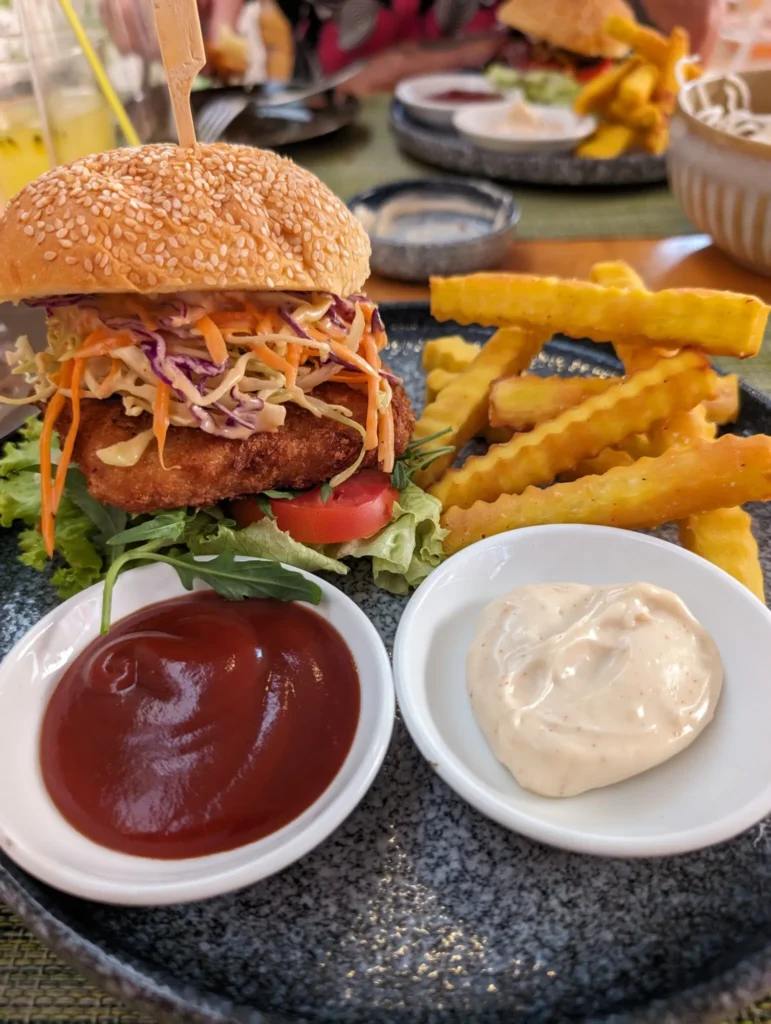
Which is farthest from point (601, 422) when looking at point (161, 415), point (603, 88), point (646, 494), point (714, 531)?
point (603, 88)

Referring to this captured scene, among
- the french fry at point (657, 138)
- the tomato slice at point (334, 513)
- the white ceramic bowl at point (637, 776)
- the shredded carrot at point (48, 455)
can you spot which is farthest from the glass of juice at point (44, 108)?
the french fry at point (657, 138)

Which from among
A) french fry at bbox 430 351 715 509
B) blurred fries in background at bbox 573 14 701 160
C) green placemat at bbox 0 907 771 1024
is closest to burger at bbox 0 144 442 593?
french fry at bbox 430 351 715 509

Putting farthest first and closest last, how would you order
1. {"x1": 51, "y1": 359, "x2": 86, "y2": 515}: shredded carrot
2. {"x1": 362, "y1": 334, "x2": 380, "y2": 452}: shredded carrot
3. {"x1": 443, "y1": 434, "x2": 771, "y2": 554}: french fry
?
{"x1": 362, "y1": 334, "x2": 380, "y2": 452}: shredded carrot, {"x1": 51, "y1": 359, "x2": 86, "y2": 515}: shredded carrot, {"x1": 443, "y1": 434, "x2": 771, "y2": 554}: french fry

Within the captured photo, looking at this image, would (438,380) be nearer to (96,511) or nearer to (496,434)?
(496,434)

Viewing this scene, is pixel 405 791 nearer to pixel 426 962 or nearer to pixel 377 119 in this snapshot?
pixel 426 962

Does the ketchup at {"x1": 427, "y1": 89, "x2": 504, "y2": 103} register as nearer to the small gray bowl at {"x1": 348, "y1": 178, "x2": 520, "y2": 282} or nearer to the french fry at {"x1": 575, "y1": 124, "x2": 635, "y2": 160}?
the french fry at {"x1": 575, "y1": 124, "x2": 635, "y2": 160}

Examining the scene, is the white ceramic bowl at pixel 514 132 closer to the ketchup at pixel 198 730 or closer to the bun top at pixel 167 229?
the bun top at pixel 167 229
